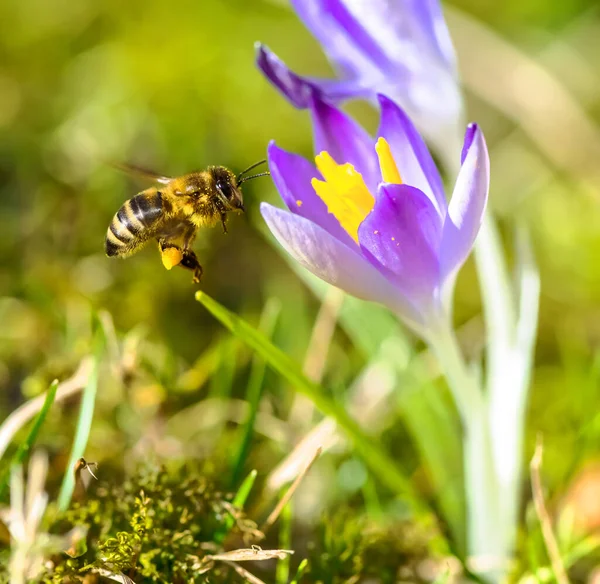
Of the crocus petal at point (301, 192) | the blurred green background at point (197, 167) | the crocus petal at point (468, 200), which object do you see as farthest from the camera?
the blurred green background at point (197, 167)

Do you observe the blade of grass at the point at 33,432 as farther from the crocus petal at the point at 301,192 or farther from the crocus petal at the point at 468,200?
the crocus petal at the point at 468,200

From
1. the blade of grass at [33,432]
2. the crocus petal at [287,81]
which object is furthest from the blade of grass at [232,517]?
the crocus petal at [287,81]

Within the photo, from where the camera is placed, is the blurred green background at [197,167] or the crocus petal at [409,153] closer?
the crocus petal at [409,153]

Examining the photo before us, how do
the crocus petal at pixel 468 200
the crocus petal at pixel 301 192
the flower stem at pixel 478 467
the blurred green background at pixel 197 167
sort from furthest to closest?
the blurred green background at pixel 197 167
the flower stem at pixel 478 467
the crocus petal at pixel 301 192
the crocus petal at pixel 468 200

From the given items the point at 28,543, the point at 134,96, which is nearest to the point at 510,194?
the point at 134,96

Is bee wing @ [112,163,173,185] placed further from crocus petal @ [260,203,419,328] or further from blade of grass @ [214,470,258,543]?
blade of grass @ [214,470,258,543]
